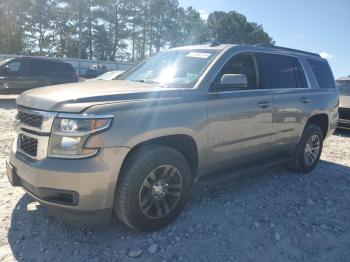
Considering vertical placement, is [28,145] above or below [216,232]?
above

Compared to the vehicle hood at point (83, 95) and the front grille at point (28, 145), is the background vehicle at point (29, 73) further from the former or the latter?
the front grille at point (28, 145)

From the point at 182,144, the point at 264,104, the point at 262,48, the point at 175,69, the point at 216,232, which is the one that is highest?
the point at 262,48

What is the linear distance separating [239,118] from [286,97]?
1157 mm

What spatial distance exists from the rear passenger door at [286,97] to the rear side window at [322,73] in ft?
1.53

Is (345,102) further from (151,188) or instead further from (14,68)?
(14,68)

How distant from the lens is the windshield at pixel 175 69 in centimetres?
415

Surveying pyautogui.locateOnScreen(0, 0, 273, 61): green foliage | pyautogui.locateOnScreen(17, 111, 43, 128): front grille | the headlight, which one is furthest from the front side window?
pyautogui.locateOnScreen(0, 0, 273, 61): green foliage

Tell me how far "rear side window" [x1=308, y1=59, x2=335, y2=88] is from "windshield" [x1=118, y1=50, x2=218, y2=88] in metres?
2.47

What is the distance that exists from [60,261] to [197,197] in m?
1.98

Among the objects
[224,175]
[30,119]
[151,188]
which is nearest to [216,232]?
[224,175]

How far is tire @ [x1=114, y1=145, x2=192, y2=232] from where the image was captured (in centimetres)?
341

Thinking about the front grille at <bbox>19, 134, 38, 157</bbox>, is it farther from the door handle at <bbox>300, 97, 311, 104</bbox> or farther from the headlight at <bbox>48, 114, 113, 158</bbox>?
the door handle at <bbox>300, 97, 311, 104</bbox>

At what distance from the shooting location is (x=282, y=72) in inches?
209

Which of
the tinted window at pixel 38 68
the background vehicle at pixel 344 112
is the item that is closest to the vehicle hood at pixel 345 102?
the background vehicle at pixel 344 112
